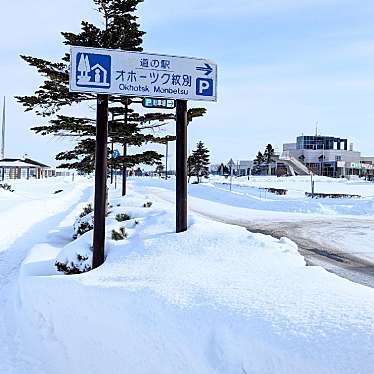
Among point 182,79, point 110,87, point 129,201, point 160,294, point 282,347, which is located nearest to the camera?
point 282,347

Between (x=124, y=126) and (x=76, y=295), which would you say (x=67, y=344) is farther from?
(x=124, y=126)

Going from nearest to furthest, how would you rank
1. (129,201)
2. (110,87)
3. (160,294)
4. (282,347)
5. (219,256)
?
1. (282,347)
2. (160,294)
3. (219,256)
4. (110,87)
5. (129,201)

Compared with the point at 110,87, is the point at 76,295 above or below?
below

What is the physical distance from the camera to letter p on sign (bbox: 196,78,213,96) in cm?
767

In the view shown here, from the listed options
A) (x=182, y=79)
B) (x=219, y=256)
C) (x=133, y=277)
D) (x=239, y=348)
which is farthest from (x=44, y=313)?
(x=182, y=79)

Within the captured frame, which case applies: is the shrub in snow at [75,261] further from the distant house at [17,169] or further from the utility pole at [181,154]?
the distant house at [17,169]

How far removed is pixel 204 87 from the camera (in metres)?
7.70

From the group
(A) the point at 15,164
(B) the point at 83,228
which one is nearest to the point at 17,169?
(A) the point at 15,164

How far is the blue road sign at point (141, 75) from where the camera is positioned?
22.9ft

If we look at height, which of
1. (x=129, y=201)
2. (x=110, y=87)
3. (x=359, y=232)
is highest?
(x=110, y=87)

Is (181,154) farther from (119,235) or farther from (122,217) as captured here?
(122,217)

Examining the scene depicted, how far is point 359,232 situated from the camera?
1446 cm

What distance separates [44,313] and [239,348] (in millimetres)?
3042

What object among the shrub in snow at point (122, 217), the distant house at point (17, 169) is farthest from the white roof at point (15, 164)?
the shrub in snow at point (122, 217)
